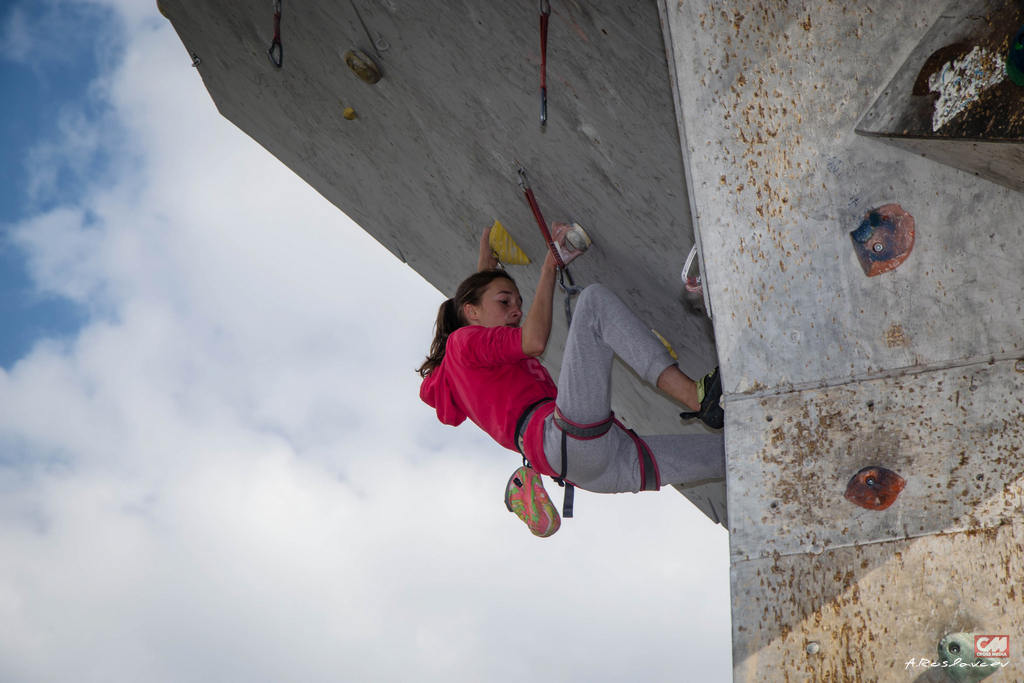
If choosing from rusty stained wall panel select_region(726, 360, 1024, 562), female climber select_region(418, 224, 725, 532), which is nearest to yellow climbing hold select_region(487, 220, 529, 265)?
female climber select_region(418, 224, 725, 532)

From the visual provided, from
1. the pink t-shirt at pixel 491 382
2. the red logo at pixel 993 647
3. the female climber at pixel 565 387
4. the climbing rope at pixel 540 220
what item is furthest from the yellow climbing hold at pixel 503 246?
the red logo at pixel 993 647

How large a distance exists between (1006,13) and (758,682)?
99 centimetres

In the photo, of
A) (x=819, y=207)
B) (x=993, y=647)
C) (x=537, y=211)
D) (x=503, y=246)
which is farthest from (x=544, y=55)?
(x=993, y=647)

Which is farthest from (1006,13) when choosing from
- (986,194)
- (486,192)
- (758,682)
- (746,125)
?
(486,192)

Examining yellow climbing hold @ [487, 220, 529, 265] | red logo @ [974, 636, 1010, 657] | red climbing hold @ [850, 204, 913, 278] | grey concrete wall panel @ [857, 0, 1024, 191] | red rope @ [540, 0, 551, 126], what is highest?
yellow climbing hold @ [487, 220, 529, 265]

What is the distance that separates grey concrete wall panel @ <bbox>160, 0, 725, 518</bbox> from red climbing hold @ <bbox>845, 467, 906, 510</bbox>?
0.77 m

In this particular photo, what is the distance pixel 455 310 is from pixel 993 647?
1.51 m

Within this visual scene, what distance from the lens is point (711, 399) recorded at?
1.49 m

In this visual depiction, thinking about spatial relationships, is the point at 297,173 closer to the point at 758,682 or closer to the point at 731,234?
the point at 731,234

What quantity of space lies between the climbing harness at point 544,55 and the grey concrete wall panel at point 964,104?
71cm

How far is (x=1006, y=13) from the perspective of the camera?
3.42ft

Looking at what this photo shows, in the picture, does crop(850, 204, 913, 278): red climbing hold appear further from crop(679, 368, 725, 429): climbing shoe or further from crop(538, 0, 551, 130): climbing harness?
crop(538, 0, 551, 130): climbing harness

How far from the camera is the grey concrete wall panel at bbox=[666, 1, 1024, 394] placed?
3.73ft

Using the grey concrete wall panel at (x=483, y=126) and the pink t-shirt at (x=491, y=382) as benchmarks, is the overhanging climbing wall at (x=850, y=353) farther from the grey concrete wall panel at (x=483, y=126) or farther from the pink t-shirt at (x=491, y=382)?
the pink t-shirt at (x=491, y=382)
